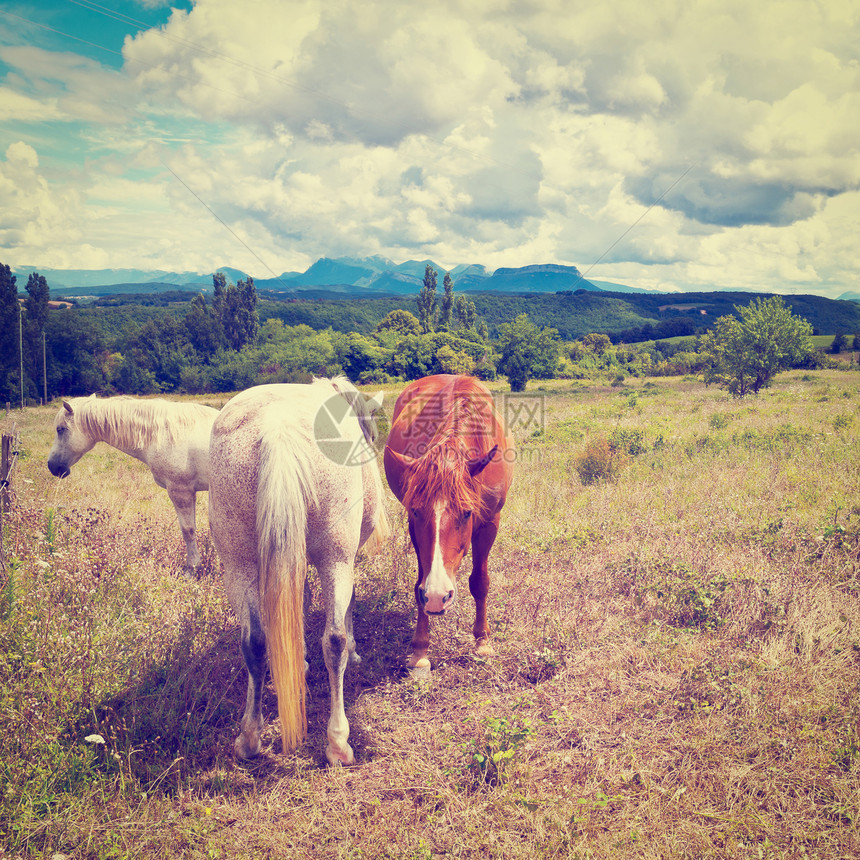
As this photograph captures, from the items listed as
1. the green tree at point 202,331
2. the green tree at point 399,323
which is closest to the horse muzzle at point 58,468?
the green tree at point 202,331

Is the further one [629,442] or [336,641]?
[629,442]

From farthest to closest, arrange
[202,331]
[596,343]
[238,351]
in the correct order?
1. [596,343]
2. [238,351]
3. [202,331]

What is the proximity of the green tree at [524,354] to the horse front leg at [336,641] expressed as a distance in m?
45.0

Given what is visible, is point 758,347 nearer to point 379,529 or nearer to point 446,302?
point 379,529

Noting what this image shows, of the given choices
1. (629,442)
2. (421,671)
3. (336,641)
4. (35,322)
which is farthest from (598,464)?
(35,322)

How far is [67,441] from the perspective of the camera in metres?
6.50

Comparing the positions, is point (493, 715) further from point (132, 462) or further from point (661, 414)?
point (661, 414)

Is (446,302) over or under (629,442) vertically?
over

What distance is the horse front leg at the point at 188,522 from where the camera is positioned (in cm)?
601

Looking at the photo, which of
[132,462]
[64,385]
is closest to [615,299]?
[64,385]

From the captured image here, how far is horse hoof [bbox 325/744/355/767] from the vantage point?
9.99 feet

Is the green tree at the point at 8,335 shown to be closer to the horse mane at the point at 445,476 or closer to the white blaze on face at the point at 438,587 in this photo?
the horse mane at the point at 445,476

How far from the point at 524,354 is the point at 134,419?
44.3 metres

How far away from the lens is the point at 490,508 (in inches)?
163
